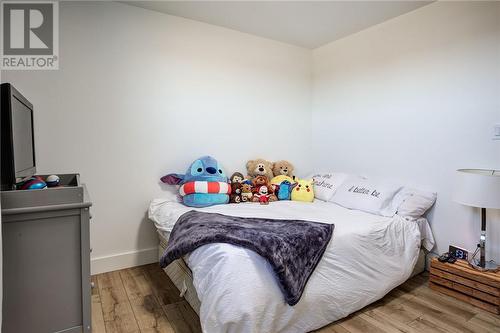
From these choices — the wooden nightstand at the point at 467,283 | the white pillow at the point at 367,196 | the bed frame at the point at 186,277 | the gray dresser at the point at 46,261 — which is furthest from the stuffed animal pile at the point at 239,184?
the gray dresser at the point at 46,261

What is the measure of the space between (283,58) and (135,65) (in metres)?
1.74

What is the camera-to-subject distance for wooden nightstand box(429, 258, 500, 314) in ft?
6.57

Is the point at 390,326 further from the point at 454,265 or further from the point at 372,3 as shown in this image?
the point at 372,3

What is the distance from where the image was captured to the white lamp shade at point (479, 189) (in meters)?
1.98

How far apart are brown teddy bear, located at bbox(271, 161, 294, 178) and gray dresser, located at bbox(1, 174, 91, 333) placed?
90.9 inches

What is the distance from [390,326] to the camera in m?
1.85

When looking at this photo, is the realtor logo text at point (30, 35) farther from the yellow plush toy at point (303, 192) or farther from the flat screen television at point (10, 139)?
the yellow plush toy at point (303, 192)

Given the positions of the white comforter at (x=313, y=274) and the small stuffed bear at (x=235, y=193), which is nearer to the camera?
the white comforter at (x=313, y=274)

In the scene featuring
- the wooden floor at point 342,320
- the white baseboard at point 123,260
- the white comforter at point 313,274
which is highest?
the white comforter at point 313,274

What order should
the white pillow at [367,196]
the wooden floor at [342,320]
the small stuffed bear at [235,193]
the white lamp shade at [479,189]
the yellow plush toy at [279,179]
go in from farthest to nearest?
the yellow plush toy at [279,179] → the small stuffed bear at [235,193] → the white pillow at [367,196] → the white lamp shade at [479,189] → the wooden floor at [342,320]

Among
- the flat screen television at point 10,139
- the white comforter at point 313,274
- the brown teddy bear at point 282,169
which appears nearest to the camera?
the flat screen television at point 10,139

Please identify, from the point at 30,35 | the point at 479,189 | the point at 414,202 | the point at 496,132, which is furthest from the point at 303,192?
the point at 30,35

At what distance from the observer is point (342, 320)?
1.92 meters

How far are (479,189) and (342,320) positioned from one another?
4.26ft
